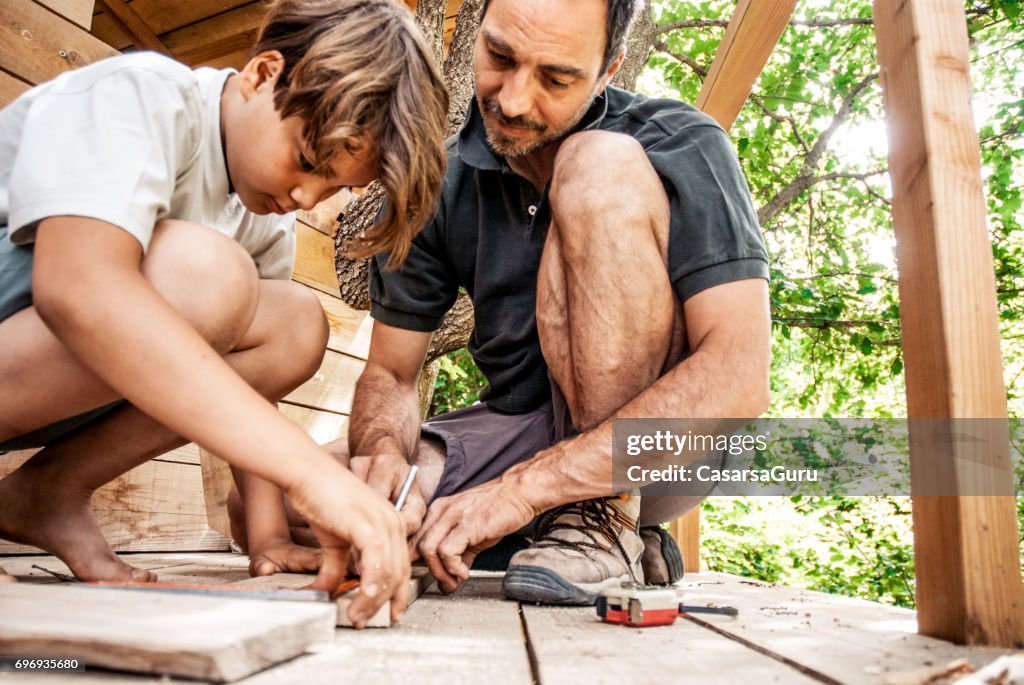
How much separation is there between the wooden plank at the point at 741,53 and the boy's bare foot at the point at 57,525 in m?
1.95

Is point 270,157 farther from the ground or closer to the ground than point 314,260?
closer to the ground

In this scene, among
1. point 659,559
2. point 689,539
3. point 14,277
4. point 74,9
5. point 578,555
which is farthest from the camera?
point 689,539

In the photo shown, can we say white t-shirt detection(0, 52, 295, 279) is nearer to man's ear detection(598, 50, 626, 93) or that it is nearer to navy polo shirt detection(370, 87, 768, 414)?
navy polo shirt detection(370, 87, 768, 414)

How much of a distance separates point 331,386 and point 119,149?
177 cm

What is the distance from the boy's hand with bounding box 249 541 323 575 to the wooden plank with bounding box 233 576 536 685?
0.29m

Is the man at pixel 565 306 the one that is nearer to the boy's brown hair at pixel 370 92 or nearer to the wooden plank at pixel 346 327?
the boy's brown hair at pixel 370 92

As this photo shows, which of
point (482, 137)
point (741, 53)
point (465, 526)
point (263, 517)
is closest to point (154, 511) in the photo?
point (263, 517)

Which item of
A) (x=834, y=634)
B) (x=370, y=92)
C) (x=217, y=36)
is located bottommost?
(x=834, y=634)

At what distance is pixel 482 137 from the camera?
6.51ft

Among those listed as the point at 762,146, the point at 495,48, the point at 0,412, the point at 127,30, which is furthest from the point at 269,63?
the point at 762,146

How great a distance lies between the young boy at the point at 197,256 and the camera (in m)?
0.99

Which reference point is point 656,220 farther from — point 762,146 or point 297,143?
point 762,146

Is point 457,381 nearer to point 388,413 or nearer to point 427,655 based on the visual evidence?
point 388,413

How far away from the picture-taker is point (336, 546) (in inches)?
41.0
